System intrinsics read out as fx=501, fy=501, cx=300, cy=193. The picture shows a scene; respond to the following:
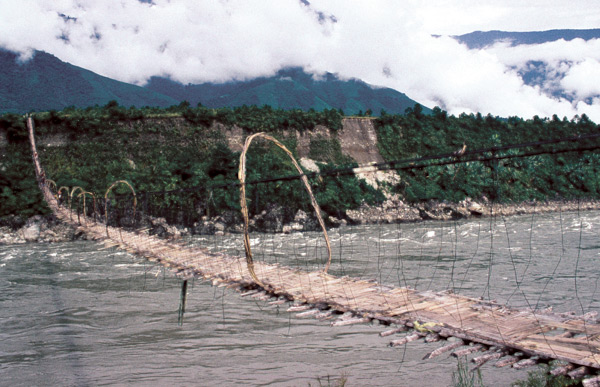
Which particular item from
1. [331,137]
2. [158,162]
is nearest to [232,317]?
[158,162]

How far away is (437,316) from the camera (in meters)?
4.21

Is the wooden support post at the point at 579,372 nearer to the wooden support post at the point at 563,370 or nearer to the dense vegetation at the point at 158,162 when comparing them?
the wooden support post at the point at 563,370

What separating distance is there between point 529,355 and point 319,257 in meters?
8.59

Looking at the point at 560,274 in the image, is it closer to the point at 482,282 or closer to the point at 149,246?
the point at 482,282

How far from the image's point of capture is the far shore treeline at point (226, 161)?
18.5 metres

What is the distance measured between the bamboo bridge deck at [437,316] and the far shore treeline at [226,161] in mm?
9855

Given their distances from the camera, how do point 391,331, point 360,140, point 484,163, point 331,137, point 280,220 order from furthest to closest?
1. point 360,140
2. point 331,137
3. point 484,163
4. point 280,220
5. point 391,331

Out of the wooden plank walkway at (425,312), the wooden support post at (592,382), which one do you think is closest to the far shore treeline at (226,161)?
the wooden plank walkway at (425,312)

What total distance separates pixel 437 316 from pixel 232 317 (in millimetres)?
3041

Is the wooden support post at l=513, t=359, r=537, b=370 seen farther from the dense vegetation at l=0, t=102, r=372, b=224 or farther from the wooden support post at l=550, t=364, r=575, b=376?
the dense vegetation at l=0, t=102, r=372, b=224

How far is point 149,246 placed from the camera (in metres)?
9.12

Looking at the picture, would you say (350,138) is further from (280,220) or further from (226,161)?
(280,220)

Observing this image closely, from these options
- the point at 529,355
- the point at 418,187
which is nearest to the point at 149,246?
the point at 529,355

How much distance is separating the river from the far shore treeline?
4.74 metres
